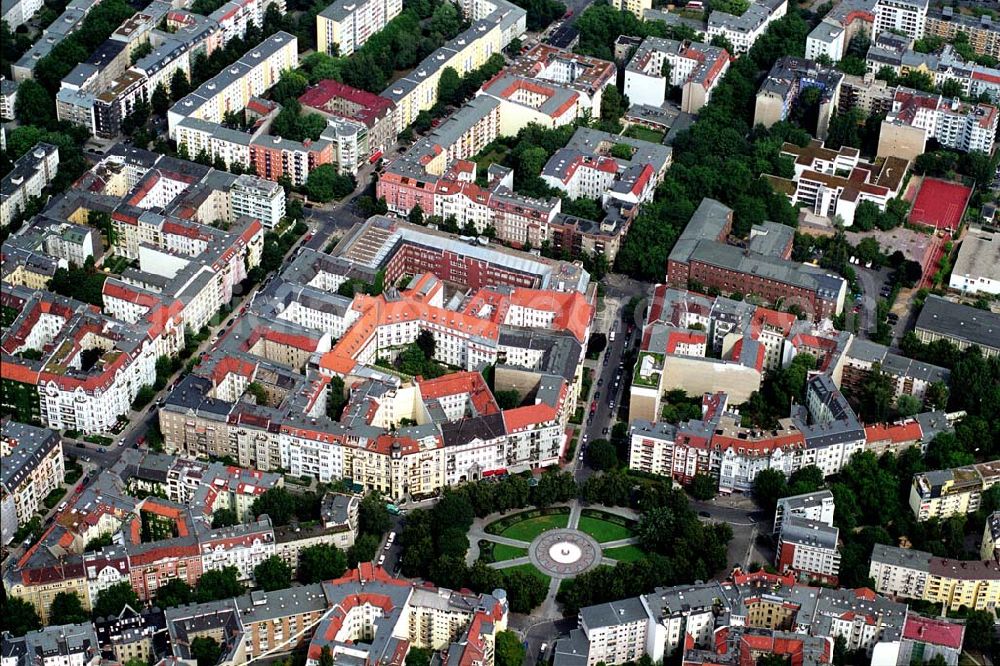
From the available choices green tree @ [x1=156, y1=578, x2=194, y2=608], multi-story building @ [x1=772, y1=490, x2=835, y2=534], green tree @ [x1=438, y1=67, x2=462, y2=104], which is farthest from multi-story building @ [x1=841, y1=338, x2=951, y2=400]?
green tree @ [x1=156, y1=578, x2=194, y2=608]

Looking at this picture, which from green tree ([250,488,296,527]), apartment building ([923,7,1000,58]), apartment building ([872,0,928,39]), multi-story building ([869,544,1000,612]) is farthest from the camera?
apartment building ([872,0,928,39])

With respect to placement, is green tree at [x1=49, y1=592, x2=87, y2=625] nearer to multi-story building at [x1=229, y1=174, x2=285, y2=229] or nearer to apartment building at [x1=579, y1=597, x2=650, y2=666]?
apartment building at [x1=579, y1=597, x2=650, y2=666]

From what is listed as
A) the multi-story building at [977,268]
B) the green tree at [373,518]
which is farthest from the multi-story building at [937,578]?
the multi-story building at [977,268]

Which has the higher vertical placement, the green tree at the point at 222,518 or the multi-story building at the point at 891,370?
the multi-story building at the point at 891,370

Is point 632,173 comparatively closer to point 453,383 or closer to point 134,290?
point 453,383

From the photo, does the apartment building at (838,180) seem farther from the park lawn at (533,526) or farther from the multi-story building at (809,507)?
the park lawn at (533,526)

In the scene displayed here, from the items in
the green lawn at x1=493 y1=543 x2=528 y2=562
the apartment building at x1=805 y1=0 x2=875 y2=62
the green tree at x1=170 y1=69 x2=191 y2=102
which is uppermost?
the apartment building at x1=805 y1=0 x2=875 y2=62

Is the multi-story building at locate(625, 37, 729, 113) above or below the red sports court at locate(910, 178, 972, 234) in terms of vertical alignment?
above

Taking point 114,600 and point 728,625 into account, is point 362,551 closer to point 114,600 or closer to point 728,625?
point 114,600
